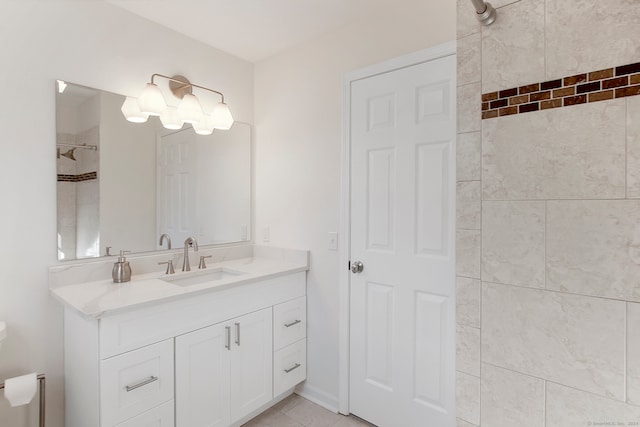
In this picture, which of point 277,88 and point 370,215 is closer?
point 370,215

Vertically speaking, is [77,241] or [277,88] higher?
[277,88]

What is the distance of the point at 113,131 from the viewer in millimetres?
1878

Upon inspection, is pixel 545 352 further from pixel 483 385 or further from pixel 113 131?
pixel 113 131

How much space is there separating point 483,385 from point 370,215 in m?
0.99

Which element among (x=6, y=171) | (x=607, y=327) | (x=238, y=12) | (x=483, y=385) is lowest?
(x=483, y=385)

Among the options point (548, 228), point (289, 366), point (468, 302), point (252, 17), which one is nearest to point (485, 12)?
point (548, 228)

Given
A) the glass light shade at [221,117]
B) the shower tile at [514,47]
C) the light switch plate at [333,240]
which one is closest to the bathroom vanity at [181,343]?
the light switch plate at [333,240]

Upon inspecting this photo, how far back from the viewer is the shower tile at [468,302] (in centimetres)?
129

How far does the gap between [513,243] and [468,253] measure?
17 centimetres

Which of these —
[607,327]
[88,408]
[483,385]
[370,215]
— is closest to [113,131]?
[88,408]

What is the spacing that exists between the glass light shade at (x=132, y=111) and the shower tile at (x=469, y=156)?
172cm

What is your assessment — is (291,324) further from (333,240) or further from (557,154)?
(557,154)

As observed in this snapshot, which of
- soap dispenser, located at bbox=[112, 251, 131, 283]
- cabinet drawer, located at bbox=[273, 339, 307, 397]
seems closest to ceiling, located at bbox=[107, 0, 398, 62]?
soap dispenser, located at bbox=[112, 251, 131, 283]

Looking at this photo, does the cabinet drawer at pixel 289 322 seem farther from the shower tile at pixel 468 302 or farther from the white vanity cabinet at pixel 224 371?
the shower tile at pixel 468 302
